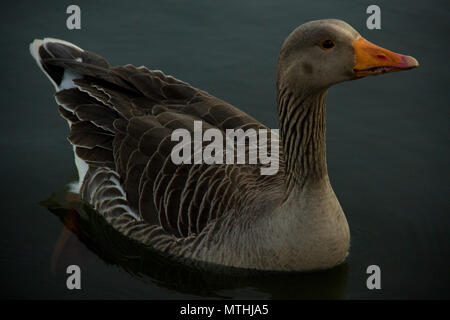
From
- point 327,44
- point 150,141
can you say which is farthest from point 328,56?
point 150,141

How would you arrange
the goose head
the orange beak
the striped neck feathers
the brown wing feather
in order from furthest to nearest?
the brown wing feather < the striped neck feathers < the goose head < the orange beak

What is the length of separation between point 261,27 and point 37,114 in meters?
3.45

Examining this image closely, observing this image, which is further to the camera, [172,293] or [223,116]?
[223,116]

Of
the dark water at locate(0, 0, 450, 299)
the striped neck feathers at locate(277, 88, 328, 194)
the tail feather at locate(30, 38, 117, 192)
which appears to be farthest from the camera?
the tail feather at locate(30, 38, 117, 192)

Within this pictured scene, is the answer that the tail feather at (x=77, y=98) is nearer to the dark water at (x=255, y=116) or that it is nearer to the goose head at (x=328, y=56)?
the dark water at (x=255, y=116)

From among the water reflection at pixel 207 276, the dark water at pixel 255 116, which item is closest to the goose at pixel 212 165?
the water reflection at pixel 207 276

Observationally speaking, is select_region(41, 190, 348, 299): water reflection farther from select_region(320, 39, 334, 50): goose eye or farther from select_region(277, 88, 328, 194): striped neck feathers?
select_region(320, 39, 334, 50): goose eye

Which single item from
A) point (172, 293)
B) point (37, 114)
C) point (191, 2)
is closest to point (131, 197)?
point (172, 293)

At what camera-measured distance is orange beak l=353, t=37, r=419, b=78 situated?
438 centimetres

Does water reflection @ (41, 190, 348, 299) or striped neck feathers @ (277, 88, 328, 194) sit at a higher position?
striped neck feathers @ (277, 88, 328, 194)

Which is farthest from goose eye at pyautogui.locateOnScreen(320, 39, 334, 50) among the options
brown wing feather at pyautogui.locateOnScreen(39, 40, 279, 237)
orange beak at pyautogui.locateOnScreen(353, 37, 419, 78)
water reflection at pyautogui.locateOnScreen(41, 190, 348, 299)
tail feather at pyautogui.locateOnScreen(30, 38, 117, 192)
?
tail feather at pyautogui.locateOnScreen(30, 38, 117, 192)

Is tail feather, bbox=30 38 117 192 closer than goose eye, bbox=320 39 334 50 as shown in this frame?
No
